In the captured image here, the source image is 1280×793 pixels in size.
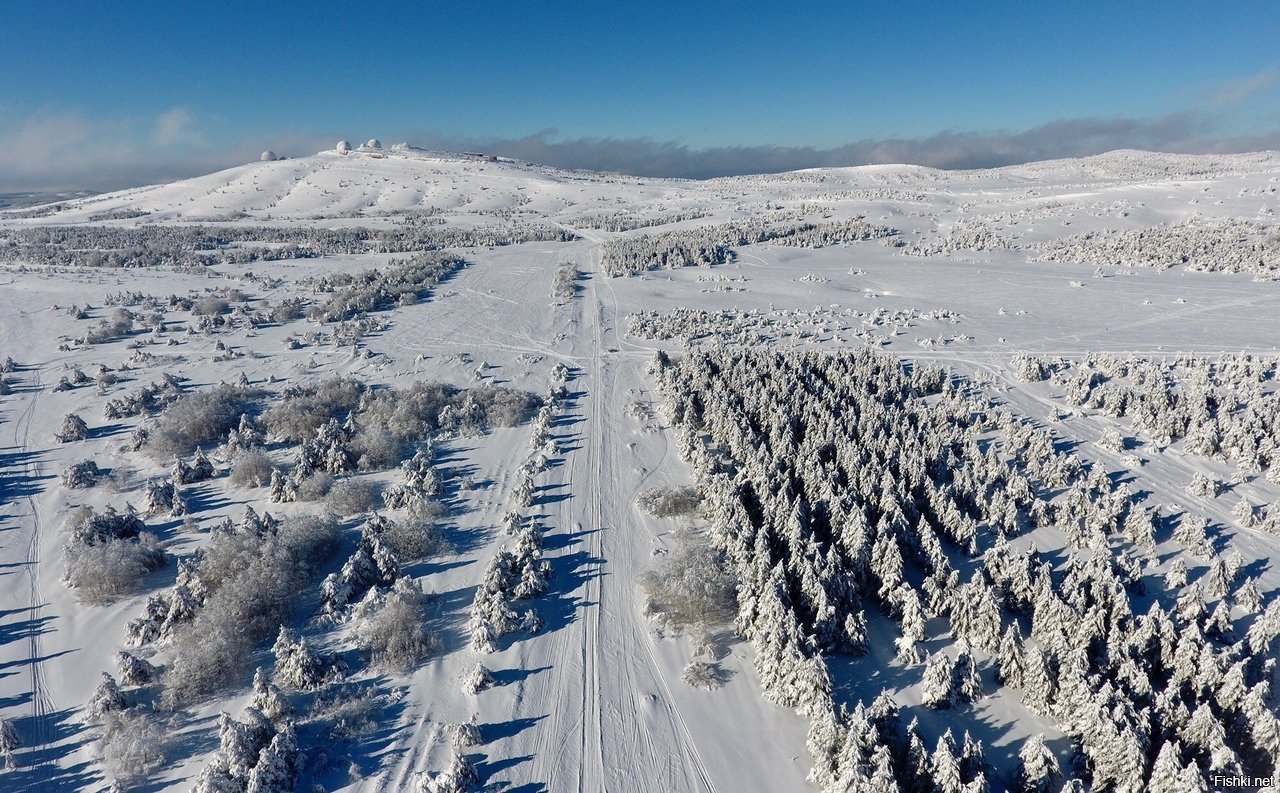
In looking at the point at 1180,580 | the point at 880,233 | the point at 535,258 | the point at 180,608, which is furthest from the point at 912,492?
the point at 880,233

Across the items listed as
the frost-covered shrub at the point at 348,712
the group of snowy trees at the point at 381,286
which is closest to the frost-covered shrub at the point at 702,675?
the frost-covered shrub at the point at 348,712

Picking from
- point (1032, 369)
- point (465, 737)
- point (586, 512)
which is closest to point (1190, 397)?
point (1032, 369)

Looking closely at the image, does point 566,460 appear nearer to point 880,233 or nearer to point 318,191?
point 880,233

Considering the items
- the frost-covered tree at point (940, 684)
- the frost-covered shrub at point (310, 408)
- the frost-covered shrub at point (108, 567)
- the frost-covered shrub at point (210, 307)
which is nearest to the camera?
the frost-covered tree at point (940, 684)

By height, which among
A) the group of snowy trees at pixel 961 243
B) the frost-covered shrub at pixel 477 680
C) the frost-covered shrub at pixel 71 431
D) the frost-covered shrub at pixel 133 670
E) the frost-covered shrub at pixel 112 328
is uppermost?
the group of snowy trees at pixel 961 243

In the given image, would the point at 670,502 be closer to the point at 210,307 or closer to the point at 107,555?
the point at 107,555

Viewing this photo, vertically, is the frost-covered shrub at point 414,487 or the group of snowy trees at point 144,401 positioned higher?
the group of snowy trees at point 144,401

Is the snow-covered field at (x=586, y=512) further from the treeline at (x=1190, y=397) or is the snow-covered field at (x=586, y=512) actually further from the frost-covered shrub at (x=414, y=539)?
the frost-covered shrub at (x=414, y=539)
